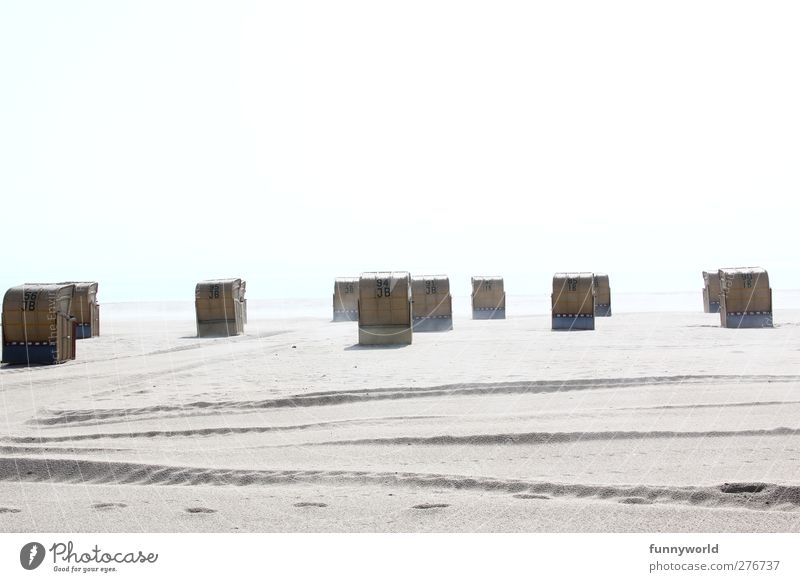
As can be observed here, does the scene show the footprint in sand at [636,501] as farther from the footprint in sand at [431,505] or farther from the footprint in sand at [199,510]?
the footprint in sand at [199,510]

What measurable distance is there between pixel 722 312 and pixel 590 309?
463 centimetres

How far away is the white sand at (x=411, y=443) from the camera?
677cm

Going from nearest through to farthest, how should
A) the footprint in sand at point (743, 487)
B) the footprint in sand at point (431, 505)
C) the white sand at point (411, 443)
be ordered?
1. the white sand at point (411, 443)
2. the footprint in sand at point (431, 505)
3. the footprint in sand at point (743, 487)

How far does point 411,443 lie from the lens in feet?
31.5

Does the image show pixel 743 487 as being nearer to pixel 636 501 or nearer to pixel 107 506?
pixel 636 501

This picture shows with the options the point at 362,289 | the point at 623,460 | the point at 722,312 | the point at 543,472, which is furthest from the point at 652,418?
the point at 722,312

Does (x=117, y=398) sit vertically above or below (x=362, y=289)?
below

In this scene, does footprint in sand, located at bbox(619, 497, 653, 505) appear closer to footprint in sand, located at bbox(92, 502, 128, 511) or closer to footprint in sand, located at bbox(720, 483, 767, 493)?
footprint in sand, located at bbox(720, 483, 767, 493)

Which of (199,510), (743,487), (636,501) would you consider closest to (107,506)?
(199,510)

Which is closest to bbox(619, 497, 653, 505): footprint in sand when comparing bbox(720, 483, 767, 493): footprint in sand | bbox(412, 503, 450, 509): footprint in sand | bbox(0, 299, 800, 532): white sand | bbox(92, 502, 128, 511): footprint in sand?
bbox(0, 299, 800, 532): white sand

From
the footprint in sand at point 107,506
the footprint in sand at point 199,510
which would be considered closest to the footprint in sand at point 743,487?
the footprint in sand at point 199,510

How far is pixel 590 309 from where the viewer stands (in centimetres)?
2783

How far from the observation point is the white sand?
677 cm
